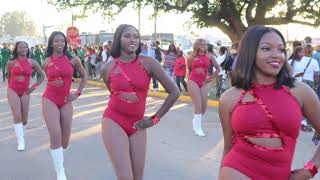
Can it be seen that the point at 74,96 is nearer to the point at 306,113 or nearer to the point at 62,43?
the point at 62,43

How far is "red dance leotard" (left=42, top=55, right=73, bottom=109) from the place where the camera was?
703 centimetres

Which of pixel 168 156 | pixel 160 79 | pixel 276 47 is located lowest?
pixel 168 156

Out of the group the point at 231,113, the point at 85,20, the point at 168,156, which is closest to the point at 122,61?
the point at 231,113

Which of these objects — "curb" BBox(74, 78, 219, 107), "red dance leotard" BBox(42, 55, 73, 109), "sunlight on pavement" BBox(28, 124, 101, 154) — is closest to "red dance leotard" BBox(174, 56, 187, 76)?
"curb" BBox(74, 78, 219, 107)

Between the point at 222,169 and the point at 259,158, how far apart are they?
253 millimetres

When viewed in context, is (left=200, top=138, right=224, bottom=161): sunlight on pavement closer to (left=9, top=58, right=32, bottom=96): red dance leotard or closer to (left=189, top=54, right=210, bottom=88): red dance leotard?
(left=189, top=54, right=210, bottom=88): red dance leotard

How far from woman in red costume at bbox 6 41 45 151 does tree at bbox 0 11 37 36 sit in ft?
490

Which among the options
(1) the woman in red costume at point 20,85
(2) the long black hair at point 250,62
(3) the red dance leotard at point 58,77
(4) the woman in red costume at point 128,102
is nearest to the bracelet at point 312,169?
(2) the long black hair at point 250,62

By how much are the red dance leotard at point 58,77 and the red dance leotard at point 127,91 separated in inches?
81.7

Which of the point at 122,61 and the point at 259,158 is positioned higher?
the point at 122,61

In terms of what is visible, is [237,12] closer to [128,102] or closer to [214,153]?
[214,153]

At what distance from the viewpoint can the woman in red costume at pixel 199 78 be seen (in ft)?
33.4

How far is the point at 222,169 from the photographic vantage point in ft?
10.6

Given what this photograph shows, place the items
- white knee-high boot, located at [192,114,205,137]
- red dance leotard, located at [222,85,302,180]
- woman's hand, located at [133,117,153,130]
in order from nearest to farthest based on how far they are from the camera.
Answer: red dance leotard, located at [222,85,302,180]
woman's hand, located at [133,117,153,130]
white knee-high boot, located at [192,114,205,137]
